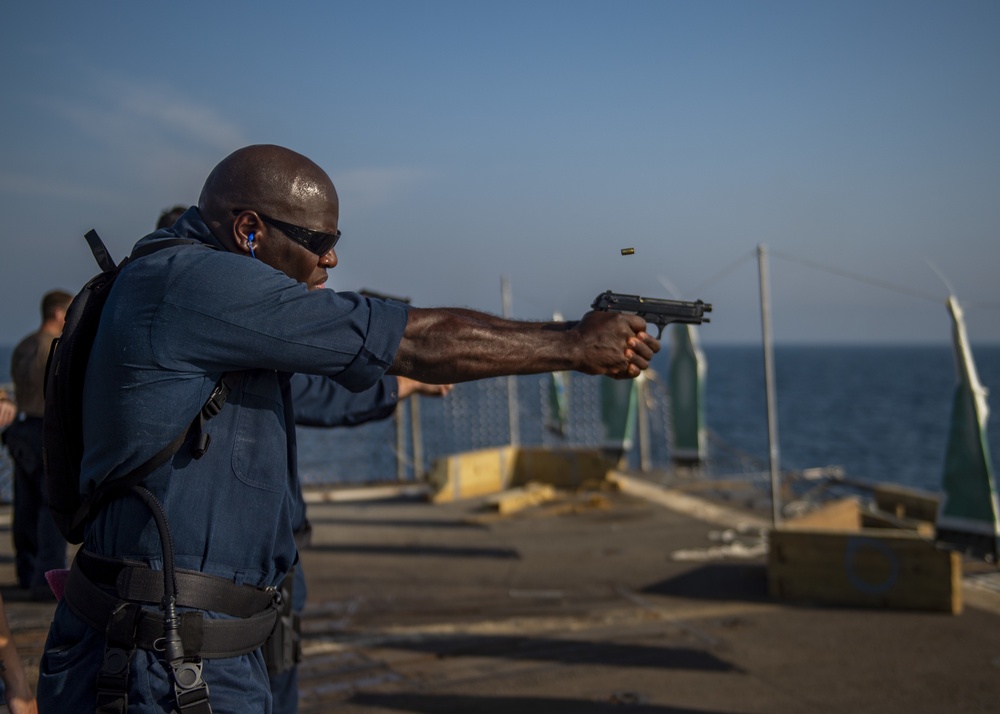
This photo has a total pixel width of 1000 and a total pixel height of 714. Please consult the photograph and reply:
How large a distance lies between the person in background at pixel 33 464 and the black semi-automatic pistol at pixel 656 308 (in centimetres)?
478

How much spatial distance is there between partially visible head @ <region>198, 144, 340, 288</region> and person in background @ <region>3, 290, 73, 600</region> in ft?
14.6

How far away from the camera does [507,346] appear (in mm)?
2453

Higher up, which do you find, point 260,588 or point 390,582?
point 260,588

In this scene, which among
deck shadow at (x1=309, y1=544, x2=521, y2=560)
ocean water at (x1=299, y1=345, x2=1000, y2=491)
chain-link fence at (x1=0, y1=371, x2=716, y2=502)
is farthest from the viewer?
ocean water at (x1=299, y1=345, x2=1000, y2=491)

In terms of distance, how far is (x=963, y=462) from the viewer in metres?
6.39

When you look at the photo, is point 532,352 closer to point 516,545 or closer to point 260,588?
point 260,588

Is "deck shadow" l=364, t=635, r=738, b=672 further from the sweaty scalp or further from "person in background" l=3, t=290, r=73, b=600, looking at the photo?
the sweaty scalp

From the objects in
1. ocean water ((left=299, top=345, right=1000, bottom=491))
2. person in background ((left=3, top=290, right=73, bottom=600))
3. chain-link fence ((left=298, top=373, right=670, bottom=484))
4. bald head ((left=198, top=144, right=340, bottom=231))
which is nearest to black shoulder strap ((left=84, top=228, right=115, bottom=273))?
bald head ((left=198, top=144, right=340, bottom=231))

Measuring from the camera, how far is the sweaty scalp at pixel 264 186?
242cm

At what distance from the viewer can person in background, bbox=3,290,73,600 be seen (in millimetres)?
6141

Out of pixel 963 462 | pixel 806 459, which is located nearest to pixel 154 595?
pixel 963 462

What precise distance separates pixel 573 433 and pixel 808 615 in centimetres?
1089

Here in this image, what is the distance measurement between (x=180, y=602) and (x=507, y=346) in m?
1.06

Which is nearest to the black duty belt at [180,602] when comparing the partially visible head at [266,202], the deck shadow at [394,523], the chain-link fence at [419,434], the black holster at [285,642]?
the partially visible head at [266,202]
